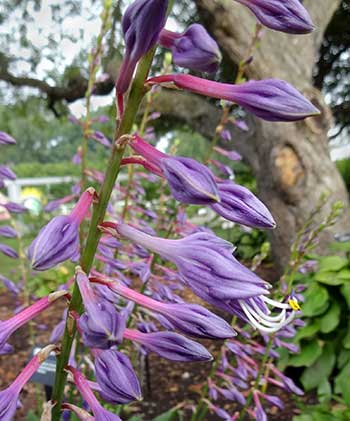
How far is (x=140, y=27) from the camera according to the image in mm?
764

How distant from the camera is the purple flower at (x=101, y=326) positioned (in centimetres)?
75

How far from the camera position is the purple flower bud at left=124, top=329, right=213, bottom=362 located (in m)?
0.86

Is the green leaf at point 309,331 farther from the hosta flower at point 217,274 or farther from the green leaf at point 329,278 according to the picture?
the hosta flower at point 217,274

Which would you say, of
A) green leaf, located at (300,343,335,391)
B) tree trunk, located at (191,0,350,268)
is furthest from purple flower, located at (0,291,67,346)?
tree trunk, located at (191,0,350,268)

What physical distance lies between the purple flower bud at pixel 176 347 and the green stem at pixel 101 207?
0.15m

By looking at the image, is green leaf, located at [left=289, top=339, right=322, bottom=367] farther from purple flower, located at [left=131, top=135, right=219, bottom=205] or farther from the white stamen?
purple flower, located at [left=131, top=135, right=219, bottom=205]

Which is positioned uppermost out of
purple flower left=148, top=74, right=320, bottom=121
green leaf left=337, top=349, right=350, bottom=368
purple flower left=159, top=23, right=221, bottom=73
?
A: purple flower left=159, top=23, right=221, bottom=73

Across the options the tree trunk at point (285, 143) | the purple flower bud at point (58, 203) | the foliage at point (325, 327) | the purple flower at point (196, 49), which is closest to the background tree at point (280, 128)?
the tree trunk at point (285, 143)

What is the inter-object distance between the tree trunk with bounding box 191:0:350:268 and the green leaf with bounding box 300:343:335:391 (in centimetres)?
131

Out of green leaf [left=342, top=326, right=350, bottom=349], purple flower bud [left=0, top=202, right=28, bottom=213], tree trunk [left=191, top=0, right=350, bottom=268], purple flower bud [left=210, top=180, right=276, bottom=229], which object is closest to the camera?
purple flower bud [left=210, top=180, right=276, bottom=229]

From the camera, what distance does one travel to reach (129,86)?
0.88 meters

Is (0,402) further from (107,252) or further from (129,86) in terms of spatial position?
(107,252)

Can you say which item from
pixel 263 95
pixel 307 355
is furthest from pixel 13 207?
pixel 307 355

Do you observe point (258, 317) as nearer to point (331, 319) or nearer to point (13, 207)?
point (13, 207)
